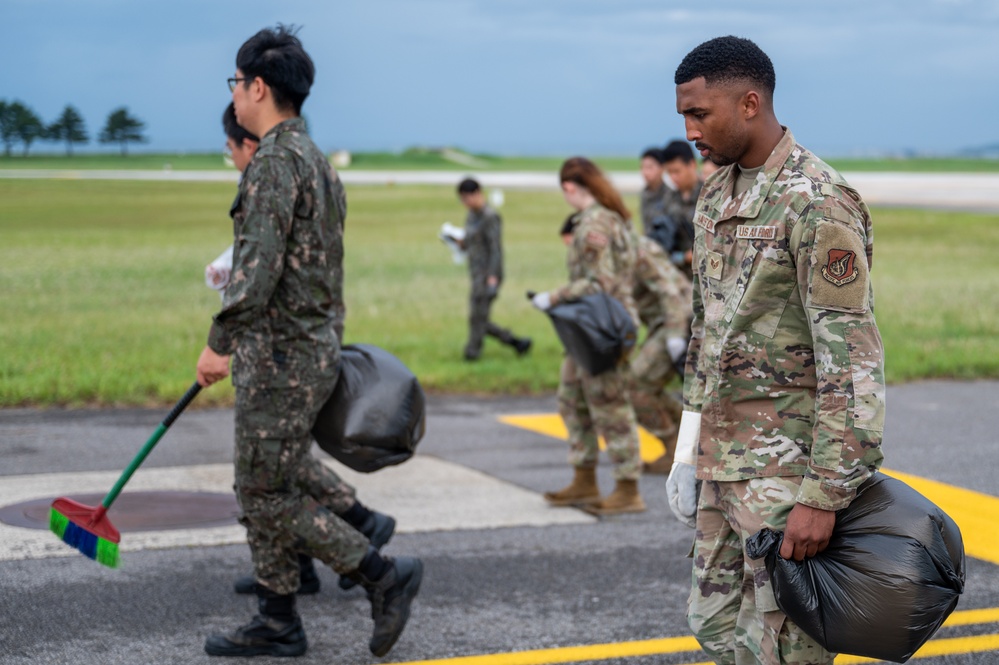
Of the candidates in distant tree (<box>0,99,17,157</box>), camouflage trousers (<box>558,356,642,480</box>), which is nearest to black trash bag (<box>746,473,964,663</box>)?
camouflage trousers (<box>558,356,642,480</box>)

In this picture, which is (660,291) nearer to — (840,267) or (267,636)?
(267,636)

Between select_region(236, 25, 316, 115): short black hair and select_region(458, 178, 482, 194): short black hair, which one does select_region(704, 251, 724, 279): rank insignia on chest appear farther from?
select_region(458, 178, 482, 194): short black hair

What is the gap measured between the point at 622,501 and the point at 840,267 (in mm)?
4007

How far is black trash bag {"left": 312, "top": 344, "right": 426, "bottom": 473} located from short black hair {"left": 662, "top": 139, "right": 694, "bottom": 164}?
195 inches

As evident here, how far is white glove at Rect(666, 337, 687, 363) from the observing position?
24.6 feet

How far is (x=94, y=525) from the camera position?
4855 mm

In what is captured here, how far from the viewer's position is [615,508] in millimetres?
6789

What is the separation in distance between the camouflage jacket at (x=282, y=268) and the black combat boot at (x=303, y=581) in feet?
3.75

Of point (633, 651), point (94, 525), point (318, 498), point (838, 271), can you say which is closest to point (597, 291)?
point (318, 498)

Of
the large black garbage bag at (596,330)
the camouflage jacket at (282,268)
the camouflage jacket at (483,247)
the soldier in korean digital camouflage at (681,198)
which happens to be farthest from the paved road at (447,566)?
the camouflage jacket at (483,247)

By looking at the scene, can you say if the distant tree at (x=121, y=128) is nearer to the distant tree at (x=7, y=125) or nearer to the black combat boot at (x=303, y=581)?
the distant tree at (x=7, y=125)

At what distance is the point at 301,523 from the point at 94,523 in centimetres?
90

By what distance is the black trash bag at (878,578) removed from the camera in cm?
296

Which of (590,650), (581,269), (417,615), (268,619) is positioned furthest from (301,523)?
(581,269)
